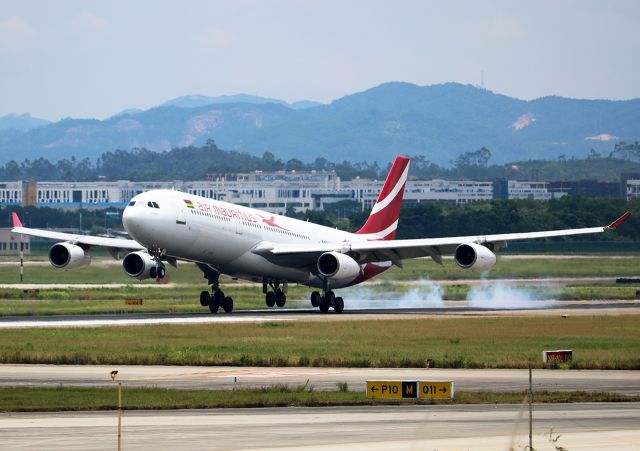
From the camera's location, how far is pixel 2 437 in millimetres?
28625

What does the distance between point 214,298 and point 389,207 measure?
16055 millimetres

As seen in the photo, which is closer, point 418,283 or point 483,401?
point 483,401

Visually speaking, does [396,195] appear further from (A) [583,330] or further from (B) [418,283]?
(A) [583,330]

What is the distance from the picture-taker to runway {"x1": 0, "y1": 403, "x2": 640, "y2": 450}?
2742 centimetres

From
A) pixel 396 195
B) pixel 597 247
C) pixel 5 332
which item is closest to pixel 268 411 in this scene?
pixel 5 332

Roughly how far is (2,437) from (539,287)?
6201 centimetres

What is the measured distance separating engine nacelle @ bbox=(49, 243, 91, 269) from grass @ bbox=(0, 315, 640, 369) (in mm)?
13005

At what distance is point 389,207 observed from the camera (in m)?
81.4

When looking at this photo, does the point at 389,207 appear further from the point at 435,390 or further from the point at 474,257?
the point at 435,390

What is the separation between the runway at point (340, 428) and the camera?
90.0 feet

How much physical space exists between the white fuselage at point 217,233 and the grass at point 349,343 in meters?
6.54

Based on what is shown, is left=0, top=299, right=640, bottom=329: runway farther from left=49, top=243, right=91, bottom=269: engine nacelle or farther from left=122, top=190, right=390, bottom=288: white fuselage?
left=49, top=243, right=91, bottom=269: engine nacelle

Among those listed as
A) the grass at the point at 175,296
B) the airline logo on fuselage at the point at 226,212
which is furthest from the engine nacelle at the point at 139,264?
the airline logo on fuselage at the point at 226,212

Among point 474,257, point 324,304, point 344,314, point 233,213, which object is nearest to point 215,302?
point 233,213
